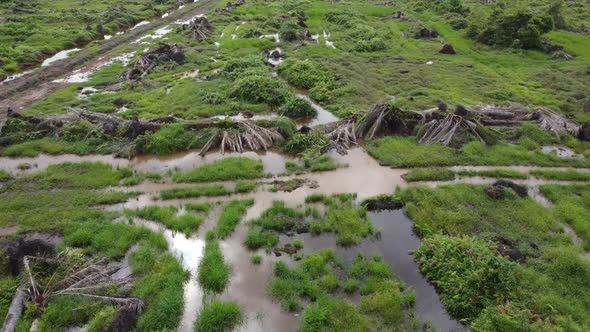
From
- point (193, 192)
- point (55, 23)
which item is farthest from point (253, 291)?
point (55, 23)

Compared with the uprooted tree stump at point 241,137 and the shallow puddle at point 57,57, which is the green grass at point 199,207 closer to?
the uprooted tree stump at point 241,137

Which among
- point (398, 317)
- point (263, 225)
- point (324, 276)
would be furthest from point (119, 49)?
point (398, 317)

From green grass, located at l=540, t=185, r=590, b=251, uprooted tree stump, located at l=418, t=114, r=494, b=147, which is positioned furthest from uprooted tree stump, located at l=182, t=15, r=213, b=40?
green grass, located at l=540, t=185, r=590, b=251

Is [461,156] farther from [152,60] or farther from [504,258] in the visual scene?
[152,60]

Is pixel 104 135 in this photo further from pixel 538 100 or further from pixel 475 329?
pixel 538 100

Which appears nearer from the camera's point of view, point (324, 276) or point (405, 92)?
point (324, 276)

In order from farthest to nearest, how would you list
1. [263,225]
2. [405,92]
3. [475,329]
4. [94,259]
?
[405,92] < [263,225] < [94,259] < [475,329]

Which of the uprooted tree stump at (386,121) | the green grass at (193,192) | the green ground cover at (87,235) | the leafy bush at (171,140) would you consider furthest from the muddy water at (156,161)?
the uprooted tree stump at (386,121)
